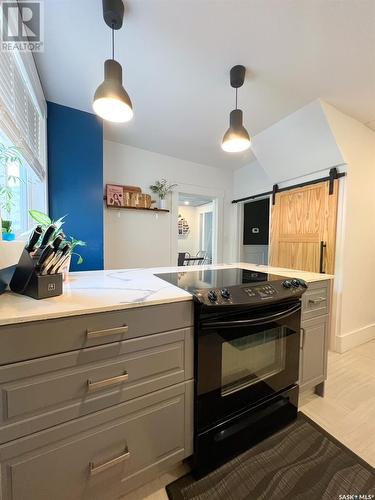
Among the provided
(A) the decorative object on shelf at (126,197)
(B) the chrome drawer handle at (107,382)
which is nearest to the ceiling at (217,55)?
(A) the decorative object on shelf at (126,197)

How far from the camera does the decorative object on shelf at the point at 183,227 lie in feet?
23.4

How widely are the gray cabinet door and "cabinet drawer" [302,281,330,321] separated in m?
0.05

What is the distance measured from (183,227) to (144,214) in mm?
4104

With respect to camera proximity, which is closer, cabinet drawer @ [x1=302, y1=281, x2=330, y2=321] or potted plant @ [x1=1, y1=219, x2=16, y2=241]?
potted plant @ [x1=1, y1=219, x2=16, y2=241]

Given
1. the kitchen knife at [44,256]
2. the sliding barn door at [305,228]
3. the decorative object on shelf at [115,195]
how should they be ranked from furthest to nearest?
1. the decorative object on shelf at [115,195]
2. the sliding barn door at [305,228]
3. the kitchen knife at [44,256]

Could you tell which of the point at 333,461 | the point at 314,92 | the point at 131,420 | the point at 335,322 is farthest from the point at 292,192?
the point at 131,420

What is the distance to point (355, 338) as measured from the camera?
8.11ft

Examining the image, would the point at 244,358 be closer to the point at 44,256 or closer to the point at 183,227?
the point at 44,256

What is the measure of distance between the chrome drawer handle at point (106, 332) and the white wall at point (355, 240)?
237 centimetres

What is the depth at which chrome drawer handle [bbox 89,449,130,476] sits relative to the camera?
0.89m

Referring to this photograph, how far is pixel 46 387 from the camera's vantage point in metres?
0.79

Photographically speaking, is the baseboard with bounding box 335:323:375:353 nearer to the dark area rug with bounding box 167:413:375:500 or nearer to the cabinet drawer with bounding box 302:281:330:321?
the cabinet drawer with bounding box 302:281:330:321

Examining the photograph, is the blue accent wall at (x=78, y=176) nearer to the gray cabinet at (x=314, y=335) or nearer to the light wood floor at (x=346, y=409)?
the light wood floor at (x=346, y=409)

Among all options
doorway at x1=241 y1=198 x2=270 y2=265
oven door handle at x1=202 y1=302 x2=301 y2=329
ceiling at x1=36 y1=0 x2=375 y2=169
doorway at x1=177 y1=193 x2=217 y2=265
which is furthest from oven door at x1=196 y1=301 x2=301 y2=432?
doorway at x1=177 y1=193 x2=217 y2=265
